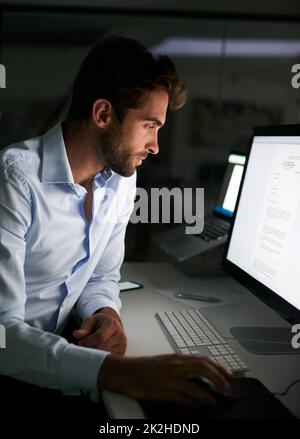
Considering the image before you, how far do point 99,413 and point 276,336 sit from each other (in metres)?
0.49

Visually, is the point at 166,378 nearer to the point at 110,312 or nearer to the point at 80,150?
the point at 110,312

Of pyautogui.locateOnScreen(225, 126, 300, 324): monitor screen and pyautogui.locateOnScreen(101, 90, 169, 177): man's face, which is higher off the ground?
pyautogui.locateOnScreen(101, 90, 169, 177): man's face

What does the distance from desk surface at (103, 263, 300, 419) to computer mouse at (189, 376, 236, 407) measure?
0.11 m

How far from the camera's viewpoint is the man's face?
49.4 inches

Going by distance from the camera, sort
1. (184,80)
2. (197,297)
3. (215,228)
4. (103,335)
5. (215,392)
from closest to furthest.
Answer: (215,392) < (103,335) < (197,297) < (215,228) < (184,80)

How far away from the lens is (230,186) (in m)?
1.92

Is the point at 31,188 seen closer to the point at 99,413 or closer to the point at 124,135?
the point at 124,135

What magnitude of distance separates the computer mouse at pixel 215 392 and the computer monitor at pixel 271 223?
0.27 meters

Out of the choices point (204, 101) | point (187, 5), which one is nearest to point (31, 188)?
point (187, 5)

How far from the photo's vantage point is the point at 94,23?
351 cm

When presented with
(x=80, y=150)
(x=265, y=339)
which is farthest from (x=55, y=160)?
(x=265, y=339)

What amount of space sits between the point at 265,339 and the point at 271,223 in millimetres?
274

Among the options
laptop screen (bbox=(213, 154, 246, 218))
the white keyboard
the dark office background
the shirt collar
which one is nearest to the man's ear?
the shirt collar

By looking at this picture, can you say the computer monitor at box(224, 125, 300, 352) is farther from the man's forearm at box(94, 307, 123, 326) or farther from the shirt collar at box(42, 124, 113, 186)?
the shirt collar at box(42, 124, 113, 186)
